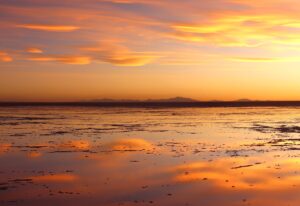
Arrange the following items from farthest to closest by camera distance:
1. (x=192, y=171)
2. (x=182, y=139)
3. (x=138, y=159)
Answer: (x=182, y=139), (x=138, y=159), (x=192, y=171)

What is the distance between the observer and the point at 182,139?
3328 centimetres

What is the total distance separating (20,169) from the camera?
1948 cm

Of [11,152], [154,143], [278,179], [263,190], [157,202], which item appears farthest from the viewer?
[154,143]

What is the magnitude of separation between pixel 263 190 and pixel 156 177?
13.8 ft

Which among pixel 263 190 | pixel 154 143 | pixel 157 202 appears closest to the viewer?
pixel 157 202

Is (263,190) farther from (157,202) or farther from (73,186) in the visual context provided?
(73,186)

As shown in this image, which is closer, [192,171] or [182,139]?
[192,171]

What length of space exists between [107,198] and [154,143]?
17.0m

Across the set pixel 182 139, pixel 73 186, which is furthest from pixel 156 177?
pixel 182 139

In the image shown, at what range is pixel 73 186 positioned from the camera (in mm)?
15734

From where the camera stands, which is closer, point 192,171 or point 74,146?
point 192,171

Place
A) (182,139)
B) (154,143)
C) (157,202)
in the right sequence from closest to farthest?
1. (157,202)
2. (154,143)
3. (182,139)

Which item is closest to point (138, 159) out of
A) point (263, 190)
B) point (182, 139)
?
point (263, 190)

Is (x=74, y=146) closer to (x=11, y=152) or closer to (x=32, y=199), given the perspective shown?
(x=11, y=152)
